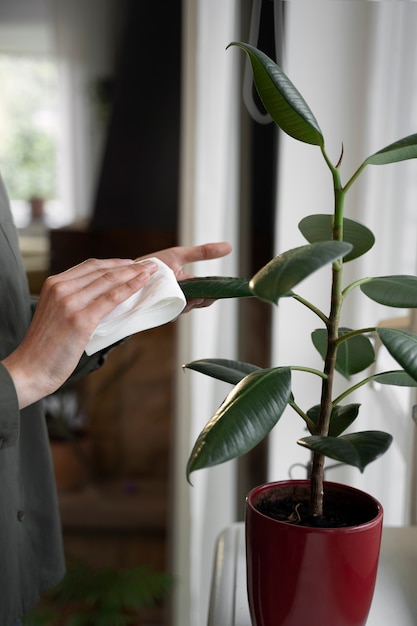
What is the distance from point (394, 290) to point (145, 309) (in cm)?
30

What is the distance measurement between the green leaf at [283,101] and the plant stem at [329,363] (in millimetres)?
58

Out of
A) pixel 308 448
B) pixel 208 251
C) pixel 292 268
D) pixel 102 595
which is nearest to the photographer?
pixel 292 268

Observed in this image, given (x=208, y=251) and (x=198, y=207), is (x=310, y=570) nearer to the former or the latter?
(x=208, y=251)

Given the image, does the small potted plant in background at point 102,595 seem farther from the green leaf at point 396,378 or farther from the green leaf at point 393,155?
the green leaf at point 393,155

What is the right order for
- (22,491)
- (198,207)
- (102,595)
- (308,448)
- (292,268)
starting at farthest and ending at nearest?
(102,595), (198,207), (22,491), (308,448), (292,268)

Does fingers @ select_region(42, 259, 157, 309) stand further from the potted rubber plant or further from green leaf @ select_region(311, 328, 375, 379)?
green leaf @ select_region(311, 328, 375, 379)

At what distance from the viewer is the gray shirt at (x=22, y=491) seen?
1121mm

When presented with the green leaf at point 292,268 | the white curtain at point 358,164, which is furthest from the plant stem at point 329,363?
the white curtain at point 358,164

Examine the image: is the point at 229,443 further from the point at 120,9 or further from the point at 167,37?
the point at 120,9

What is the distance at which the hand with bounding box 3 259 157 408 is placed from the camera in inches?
33.4

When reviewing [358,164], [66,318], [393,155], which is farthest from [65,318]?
[358,164]

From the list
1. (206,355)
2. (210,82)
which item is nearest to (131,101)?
(210,82)

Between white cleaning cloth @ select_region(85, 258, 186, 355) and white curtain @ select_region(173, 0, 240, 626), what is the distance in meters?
0.83

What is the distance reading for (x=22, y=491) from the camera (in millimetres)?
1223
